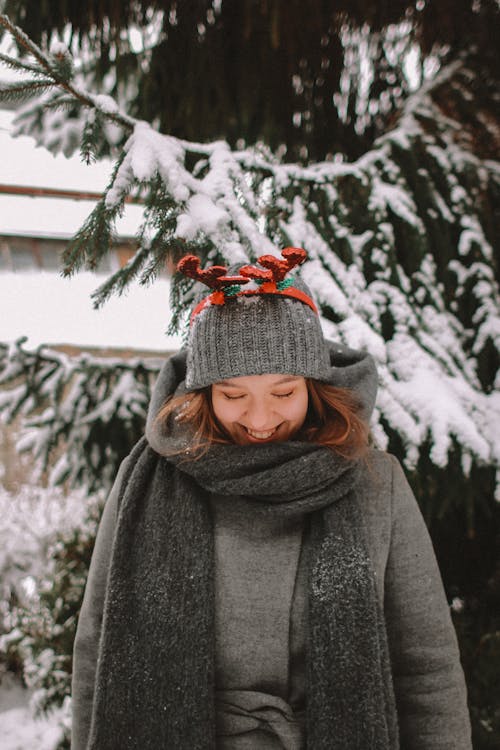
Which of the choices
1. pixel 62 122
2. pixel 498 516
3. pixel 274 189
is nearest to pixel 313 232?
pixel 274 189

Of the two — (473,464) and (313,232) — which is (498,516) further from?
(313,232)

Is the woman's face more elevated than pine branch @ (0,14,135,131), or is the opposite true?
pine branch @ (0,14,135,131)

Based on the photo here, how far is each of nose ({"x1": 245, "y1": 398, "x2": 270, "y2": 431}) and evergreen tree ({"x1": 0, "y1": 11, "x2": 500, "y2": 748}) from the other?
50 centimetres

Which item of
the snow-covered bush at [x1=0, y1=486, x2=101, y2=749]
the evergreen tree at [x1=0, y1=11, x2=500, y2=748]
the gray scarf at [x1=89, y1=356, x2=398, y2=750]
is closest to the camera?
the gray scarf at [x1=89, y1=356, x2=398, y2=750]

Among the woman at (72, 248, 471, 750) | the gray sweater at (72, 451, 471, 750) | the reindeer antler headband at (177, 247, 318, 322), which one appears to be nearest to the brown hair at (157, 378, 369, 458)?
the woman at (72, 248, 471, 750)

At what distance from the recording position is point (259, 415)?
118 centimetres

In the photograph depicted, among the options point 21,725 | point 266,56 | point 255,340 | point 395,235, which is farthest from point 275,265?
point 21,725

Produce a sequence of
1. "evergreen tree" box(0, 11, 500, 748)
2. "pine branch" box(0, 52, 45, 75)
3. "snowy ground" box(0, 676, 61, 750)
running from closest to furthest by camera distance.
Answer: "pine branch" box(0, 52, 45, 75) < "evergreen tree" box(0, 11, 500, 748) < "snowy ground" box(0, 676, 61, 750)

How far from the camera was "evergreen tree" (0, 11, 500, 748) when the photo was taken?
145 cm

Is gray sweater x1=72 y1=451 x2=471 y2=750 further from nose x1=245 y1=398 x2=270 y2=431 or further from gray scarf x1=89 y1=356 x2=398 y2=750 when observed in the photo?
nose x1=245 y1=398 x2=270 y2=431

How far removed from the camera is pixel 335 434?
1.27 metres

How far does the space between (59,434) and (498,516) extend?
243 centimetres

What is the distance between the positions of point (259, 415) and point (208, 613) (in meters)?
0.46

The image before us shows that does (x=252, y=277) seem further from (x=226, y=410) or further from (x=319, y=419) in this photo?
(x=319, y=419)
